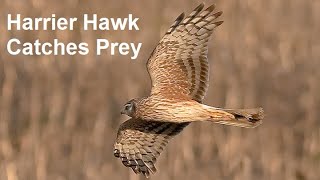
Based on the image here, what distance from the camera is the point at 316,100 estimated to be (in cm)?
1211

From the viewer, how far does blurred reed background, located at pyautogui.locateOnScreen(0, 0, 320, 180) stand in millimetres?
11211

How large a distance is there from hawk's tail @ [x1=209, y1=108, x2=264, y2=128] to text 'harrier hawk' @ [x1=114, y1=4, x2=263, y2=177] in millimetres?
168

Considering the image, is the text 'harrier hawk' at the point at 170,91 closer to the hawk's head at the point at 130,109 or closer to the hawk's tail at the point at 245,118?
the hawk's head at the point at 130,109

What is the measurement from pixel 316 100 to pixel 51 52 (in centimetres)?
213

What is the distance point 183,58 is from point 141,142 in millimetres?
557

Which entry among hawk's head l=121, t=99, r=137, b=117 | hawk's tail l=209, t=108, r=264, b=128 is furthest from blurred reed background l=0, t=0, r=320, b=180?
hawk's tail l=209, t=108, r=264, b=128

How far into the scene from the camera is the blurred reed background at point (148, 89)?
36.8 ft

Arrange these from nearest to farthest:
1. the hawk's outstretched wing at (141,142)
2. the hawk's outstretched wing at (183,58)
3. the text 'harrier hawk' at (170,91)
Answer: the text 'harrier hawk' at (170,91) < the hawk's outstretched wing at (183,58) < the hawk's outstretched wing at (141,142)

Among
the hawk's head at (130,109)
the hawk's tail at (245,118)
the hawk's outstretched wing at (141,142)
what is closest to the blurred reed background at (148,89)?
the hawk's outstretched wing at (141,142)

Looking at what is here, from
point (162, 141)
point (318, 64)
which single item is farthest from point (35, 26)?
point (162, 141)

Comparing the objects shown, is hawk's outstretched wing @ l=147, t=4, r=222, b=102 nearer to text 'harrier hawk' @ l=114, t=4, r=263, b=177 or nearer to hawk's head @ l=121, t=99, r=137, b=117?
text 'harrier hawk' @ l=114, t=4, r=263, b=177

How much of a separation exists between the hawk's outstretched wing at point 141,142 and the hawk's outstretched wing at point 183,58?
30 cm

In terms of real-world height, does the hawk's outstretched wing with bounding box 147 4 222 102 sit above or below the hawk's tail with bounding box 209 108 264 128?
above

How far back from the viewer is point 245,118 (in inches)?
346
